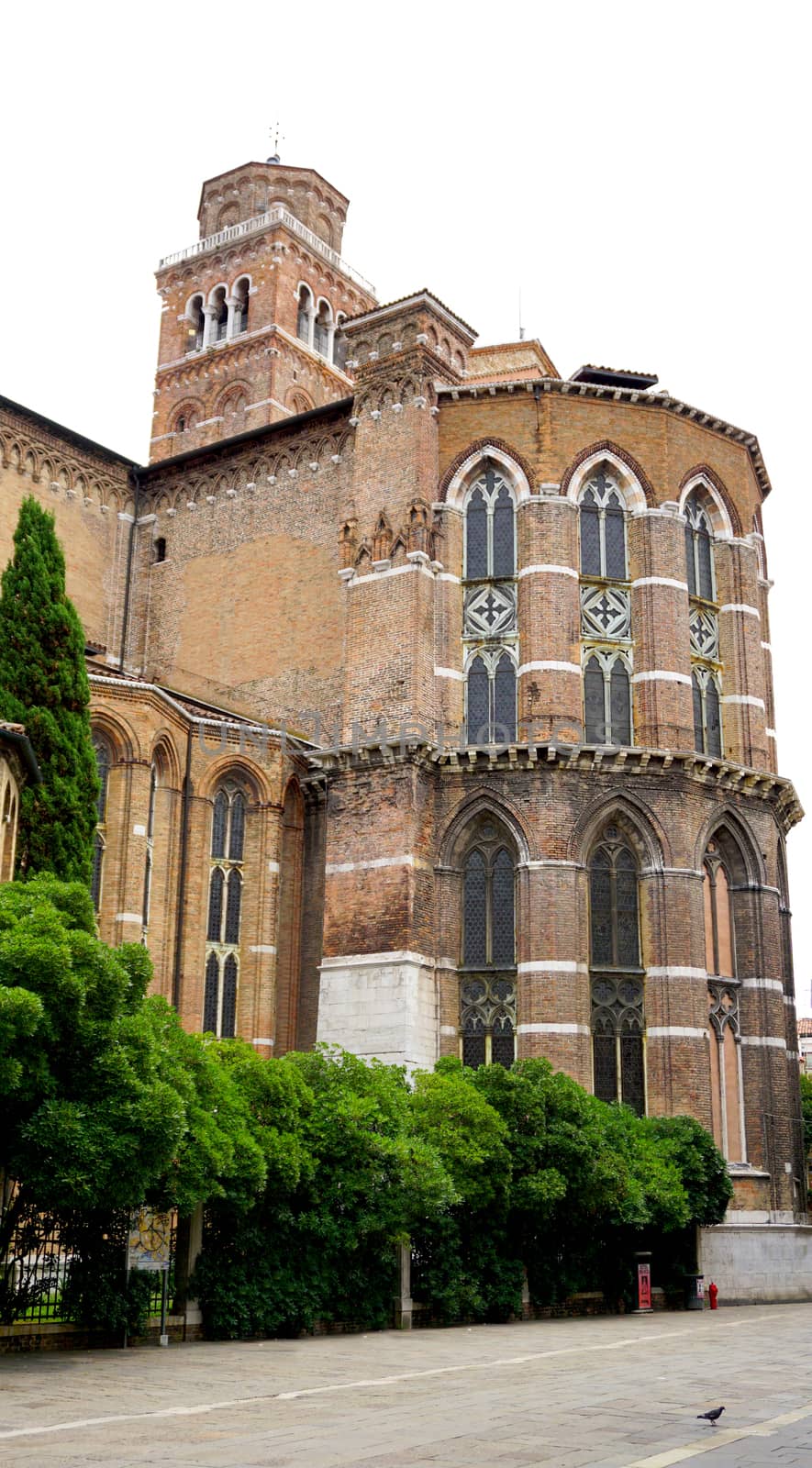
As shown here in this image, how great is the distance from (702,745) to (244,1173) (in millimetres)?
18855

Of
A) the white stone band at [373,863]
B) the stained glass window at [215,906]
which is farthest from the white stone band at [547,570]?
the stained glass window at [215,906]

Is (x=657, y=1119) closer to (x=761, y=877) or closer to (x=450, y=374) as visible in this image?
(x=761, y=877)

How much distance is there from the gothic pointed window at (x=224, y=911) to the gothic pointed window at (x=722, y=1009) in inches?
422

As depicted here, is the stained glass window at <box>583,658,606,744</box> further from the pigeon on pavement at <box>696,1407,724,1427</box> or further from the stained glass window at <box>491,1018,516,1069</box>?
the pigeon on pavement at <box>696,1407,724,1427</box>

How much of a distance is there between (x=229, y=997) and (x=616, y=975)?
344 inches

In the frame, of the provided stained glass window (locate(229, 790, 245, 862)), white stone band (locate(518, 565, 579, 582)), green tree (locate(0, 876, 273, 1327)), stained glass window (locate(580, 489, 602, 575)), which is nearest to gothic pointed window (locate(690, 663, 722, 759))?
stained glass window (locate(580, 489, 602, 575))

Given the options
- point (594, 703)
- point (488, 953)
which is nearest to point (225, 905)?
point (488, 953)

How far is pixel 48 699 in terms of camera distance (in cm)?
2805

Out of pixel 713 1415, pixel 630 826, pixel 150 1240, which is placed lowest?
pixel 713 1415

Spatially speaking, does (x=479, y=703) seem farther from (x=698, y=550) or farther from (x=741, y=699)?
(x=698, y=550)

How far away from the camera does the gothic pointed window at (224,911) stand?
3378 cm

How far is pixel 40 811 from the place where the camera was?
26.7 meters

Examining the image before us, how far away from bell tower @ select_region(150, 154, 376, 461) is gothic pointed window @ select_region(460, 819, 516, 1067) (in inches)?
1166

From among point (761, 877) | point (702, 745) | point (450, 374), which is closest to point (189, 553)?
point (450, 374)
